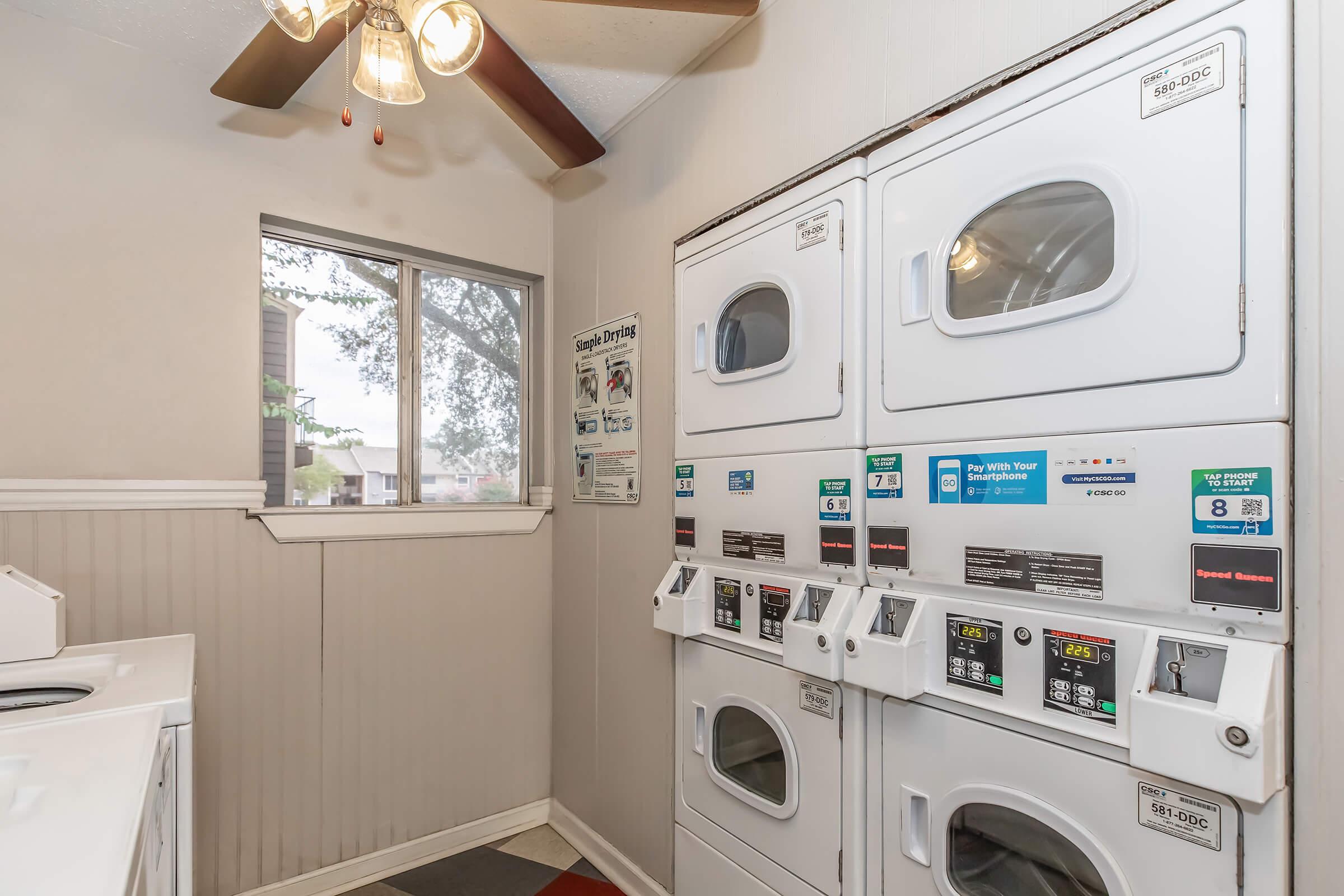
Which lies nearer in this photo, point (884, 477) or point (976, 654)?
point (976, 654)

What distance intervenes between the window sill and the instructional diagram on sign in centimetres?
30

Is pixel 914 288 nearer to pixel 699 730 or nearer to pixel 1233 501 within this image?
pixel 1233 501

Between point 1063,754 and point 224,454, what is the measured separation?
2.42m

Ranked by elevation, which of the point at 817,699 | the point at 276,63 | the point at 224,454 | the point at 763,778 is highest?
the point at 276,63

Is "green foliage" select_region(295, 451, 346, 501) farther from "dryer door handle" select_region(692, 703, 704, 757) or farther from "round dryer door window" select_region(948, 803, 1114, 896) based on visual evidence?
"round dryer door window" select_region(948, 803, 1114, 896)

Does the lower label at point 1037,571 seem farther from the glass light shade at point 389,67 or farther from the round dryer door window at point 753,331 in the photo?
the glass light shade at point 389,67

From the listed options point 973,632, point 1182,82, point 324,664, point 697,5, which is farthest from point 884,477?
point 324,664

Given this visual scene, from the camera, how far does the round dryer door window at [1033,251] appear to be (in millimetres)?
1166

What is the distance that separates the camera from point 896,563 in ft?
4.72

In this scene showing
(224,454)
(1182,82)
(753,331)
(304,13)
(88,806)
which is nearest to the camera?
(88,806)

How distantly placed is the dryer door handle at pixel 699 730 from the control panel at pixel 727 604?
0.27 meters

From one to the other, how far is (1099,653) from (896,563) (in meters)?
0.41

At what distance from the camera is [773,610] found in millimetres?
1717

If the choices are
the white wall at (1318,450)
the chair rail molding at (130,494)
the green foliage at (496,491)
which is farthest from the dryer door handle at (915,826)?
the chair rail molding at (130,494)
